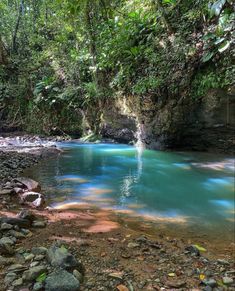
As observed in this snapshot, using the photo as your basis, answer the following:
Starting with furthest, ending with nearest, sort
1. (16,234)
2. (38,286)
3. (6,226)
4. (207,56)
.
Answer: (207,56) → (6,226) → (16,234) → (38,286)

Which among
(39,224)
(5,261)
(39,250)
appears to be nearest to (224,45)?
(39,224)

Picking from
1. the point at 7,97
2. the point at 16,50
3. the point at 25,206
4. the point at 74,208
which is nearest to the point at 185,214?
the point at 74,208

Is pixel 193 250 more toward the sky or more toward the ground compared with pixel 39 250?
more toward the ground

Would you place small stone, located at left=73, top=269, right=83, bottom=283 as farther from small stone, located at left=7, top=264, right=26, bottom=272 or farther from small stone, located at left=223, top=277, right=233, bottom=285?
small stone, located at left=223, top=277, right=233, bottom=285

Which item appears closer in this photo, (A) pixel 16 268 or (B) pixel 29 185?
(A) pixel 16 268

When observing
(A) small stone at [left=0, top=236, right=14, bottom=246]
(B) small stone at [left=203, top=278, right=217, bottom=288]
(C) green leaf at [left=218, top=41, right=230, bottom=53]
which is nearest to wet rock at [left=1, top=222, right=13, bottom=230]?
(A) small stone at [left=0, top=236, right=14, bottom=246]

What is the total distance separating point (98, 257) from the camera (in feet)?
9.00

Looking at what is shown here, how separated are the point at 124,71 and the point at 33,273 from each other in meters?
9.25

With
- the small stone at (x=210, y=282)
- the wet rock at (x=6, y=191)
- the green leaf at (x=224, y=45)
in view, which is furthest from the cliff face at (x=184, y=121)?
the small stone at (x=210, y=282)

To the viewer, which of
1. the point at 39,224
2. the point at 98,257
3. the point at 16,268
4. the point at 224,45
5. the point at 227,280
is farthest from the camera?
the point at 224,45

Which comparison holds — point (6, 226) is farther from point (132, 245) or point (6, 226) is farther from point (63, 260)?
point (132, 245)

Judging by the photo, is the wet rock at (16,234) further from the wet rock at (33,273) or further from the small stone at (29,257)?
the wet rock at (33,273)

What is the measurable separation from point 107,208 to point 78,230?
114 cm

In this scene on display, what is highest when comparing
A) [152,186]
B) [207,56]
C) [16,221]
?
[207,56]
